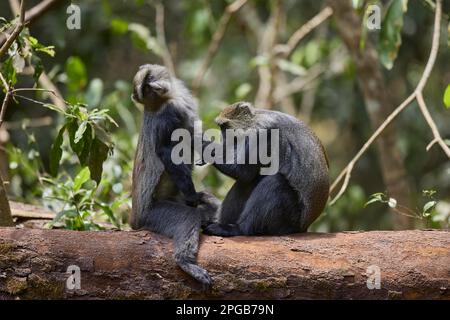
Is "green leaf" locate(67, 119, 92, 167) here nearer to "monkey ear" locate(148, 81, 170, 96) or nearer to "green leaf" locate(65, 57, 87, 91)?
"monkey ear" locate(148, 81, 170, 96)

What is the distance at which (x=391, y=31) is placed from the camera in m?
8.08

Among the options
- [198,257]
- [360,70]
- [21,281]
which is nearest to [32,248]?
[21,281]

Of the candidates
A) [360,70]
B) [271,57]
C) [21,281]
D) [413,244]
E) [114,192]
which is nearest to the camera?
[21,281]

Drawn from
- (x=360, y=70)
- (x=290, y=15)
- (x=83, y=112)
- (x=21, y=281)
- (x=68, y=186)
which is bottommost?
(x=21, y=281)

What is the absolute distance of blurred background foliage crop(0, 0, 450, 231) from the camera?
1089cm

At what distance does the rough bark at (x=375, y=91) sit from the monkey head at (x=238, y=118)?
11.5 ft

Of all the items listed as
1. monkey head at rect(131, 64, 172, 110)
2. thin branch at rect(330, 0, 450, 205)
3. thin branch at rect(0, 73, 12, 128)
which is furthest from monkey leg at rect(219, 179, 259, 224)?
thin branch at rect(0, 73, 12, 128)

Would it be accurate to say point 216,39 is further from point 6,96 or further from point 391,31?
point 6,96

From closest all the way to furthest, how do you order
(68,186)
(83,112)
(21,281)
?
(21,281)
(83,112)
(68,186)

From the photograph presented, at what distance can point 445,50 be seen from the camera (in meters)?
12.9

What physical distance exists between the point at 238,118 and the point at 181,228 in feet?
4.06

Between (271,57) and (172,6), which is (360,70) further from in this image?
(172,6)

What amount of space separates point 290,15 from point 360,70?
549 centimetres

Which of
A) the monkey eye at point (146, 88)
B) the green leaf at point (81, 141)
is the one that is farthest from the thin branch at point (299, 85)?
the green leaf at point (81, 141)
